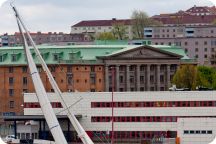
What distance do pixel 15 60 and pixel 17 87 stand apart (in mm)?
2600

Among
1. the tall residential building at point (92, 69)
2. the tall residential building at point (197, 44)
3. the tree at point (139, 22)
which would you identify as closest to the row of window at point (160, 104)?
the tall residential building at point (92, 69)

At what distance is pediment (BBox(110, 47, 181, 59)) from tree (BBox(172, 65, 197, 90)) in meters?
4.35

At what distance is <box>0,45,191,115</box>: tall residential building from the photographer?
107750mm

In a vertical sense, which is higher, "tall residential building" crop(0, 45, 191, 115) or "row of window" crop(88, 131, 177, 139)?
"tall residential building" crop(0, 45, 191, 115)

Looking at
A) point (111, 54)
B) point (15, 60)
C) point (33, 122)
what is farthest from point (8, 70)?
point (33, 122)

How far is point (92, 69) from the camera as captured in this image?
11000 centimetres

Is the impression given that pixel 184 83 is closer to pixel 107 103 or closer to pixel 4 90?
pixel 4 90

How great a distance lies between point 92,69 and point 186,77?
9057 mm

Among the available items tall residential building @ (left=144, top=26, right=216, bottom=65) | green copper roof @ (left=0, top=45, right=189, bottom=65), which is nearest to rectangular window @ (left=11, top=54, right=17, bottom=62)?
green copper roof @ (left=0, top=45, right=189, bottom=65)

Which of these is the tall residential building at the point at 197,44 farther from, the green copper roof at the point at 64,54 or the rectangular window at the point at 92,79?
the rectangular window at the point at 92,79

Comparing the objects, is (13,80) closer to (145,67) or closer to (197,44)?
(145,67)

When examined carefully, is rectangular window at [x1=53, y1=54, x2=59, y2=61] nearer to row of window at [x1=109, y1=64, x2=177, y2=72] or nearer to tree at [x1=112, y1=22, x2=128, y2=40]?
row of window at [x1=109, y1=64, x2=177, y2=72]

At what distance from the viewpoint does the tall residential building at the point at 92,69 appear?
354 feet

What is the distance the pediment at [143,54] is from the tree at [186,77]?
14.3 feet
